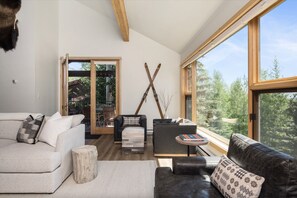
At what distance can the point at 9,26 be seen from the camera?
14.9 ft

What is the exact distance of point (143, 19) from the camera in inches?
179

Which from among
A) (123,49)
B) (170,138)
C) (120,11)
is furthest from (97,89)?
(170,138)

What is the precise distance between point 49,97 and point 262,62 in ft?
16.7

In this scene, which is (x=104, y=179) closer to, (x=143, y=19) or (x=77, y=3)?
(x=143, y=19)

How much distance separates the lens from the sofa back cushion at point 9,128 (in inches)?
118

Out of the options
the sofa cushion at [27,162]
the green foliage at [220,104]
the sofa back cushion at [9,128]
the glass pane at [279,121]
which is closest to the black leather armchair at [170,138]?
the green foliage at [220,104]

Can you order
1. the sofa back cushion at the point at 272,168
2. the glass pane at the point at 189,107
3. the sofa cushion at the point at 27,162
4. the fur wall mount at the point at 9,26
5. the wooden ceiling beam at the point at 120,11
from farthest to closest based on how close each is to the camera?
the glass pane at the point at 189,107
the fur wall mount at the point at 9,26
the wooden ceiling beam at the point at 120,11
the sofa cushion at the point at 27,162
the sofa back cushion at the point at 272,168

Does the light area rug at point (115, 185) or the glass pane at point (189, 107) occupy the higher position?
the glass pane at point (189, 107)

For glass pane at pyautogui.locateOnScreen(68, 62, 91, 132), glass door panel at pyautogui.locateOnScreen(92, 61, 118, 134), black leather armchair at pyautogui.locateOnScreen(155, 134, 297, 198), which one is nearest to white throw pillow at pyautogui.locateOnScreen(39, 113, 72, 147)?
black leather armchair at pyautogui.locateOnScreen(155, 134, 297, 198)

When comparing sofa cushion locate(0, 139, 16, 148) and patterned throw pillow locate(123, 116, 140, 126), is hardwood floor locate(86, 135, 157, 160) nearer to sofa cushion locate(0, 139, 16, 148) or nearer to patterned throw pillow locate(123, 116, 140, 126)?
patterned throw pillow locate(123, 116, 140, 126)

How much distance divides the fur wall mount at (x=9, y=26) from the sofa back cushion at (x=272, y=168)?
5273 mm

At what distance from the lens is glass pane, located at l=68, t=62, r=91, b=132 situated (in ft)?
19.4

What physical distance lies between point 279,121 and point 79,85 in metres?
Answer: 5.33

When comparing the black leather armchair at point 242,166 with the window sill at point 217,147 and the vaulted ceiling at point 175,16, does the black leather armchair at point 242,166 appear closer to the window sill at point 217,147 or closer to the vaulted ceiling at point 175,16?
the window sill at point 217,147
